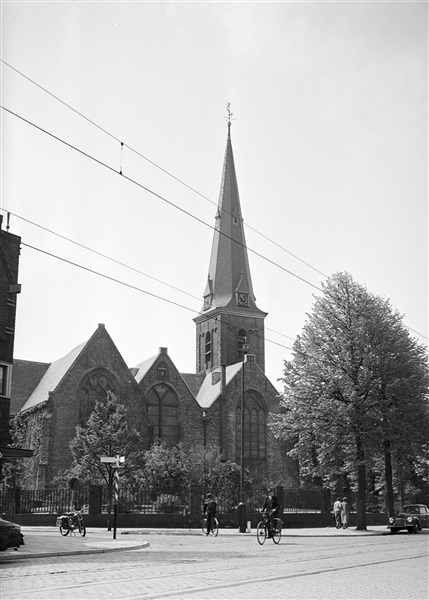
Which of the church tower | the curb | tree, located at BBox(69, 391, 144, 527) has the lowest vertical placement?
the curb

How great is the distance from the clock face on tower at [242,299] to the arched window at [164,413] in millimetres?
14128

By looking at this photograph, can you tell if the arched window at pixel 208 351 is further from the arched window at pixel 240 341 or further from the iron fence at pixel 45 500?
the iron fence at pixel 45 500

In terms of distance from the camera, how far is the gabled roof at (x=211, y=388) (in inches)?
2413

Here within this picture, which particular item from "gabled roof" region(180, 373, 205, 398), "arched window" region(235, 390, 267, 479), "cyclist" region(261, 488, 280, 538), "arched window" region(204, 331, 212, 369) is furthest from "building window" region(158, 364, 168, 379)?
"cyclist" region(261, 488, 280, 538)

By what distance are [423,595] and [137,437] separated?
3498 centimetres

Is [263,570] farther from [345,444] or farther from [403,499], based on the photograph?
[403,499]

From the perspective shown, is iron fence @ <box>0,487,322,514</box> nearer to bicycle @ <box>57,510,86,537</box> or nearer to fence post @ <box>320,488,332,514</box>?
fence post @ <box>320,488,332,514</box>

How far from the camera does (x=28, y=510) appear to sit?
110 feet

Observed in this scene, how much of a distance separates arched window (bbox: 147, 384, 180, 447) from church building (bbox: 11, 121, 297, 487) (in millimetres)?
79

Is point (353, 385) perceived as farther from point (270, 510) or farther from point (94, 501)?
point (94, 501)

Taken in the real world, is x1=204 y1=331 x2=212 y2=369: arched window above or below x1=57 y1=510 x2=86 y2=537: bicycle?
above

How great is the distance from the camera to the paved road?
10078mm

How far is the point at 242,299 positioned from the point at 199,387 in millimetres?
9323

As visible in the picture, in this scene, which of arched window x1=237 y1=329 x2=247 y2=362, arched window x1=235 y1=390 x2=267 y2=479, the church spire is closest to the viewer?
arched window x1=235 y1=390 x2=267 y2=479
